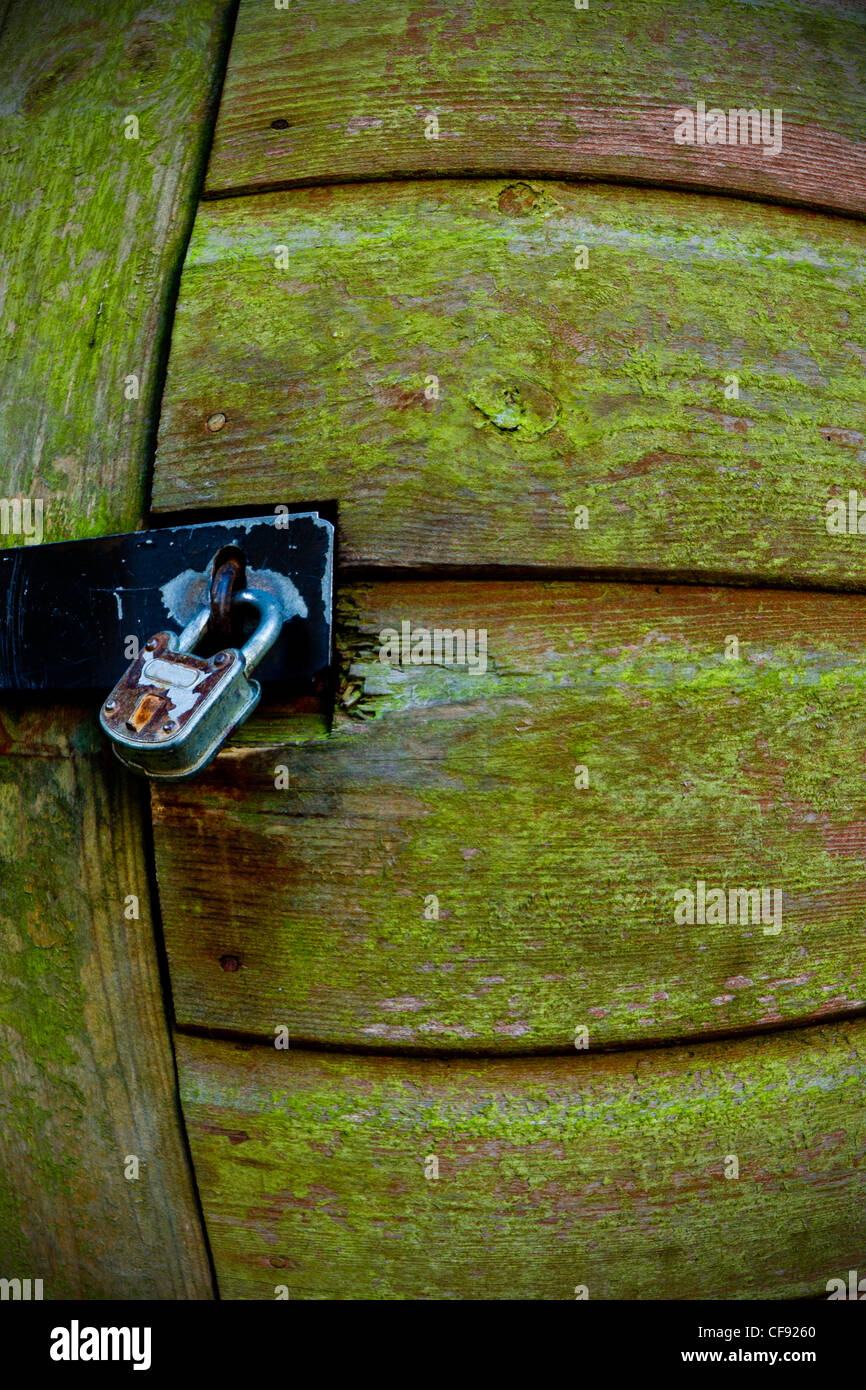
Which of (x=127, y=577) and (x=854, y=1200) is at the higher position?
(x=127, y=577)

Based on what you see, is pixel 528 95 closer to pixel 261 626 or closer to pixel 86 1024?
pixel 261 626

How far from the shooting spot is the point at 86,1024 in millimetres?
770

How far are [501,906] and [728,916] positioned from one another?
191 mm

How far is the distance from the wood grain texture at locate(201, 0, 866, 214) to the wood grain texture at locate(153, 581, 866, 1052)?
41cm

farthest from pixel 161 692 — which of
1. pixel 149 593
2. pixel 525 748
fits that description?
pixel 525 748

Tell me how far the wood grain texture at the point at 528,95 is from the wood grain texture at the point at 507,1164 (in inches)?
30.8

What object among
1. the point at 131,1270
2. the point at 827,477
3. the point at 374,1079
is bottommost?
the point at 131,1270

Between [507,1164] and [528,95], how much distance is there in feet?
3.11

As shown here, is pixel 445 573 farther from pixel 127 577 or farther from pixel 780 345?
pixel 780 345

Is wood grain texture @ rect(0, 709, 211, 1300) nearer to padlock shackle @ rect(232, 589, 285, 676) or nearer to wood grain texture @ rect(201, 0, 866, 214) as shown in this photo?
padlock shackle @ rect(232, 589, 285, 676)

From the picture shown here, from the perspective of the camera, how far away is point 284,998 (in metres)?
0.74

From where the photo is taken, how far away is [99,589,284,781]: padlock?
0.59 meters

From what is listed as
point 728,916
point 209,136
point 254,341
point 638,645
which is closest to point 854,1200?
point 728,916

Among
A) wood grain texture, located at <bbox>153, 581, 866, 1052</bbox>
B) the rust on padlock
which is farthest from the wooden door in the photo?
the rust on padlock
